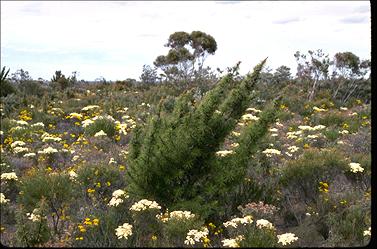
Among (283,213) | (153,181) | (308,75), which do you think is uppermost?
(308,75)

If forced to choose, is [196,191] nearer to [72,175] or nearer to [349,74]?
[72,175]

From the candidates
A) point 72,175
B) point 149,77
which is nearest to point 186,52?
point 149,77

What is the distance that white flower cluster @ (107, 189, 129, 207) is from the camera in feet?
20.0

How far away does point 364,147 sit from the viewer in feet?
35.6

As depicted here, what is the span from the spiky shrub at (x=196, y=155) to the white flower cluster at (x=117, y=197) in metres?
0.18

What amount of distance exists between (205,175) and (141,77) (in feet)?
80.0

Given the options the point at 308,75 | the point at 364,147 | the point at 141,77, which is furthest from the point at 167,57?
the point at 364,147

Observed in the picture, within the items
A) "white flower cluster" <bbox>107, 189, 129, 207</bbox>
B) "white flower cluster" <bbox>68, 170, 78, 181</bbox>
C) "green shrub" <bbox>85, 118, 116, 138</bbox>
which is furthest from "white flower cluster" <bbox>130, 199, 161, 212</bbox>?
"green shrub" <bbox>85, 118, 116, 138</bbox>

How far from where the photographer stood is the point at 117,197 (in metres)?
6.55

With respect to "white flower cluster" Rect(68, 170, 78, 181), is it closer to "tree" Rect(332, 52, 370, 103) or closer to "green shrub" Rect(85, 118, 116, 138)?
"green shrub" Rect(85, 118, 116, 138)

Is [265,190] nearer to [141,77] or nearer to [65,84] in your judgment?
[65,84]

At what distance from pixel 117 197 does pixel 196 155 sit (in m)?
1.22

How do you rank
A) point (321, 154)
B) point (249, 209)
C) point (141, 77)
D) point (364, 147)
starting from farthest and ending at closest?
point (141, 77) → point (364, 147) → point (321, 154) → point (249, 209)

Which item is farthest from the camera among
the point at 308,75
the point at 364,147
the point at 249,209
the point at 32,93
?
the point at 308,75
